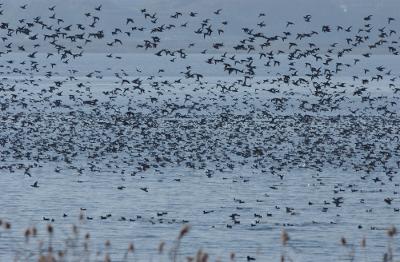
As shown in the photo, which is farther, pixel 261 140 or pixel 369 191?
pixel 261 140

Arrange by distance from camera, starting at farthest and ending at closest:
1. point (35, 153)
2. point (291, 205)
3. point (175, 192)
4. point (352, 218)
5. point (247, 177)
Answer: point (35, 153)
point (247, 177)
point (175, 192)
point (291, 205)
point (352, 218)

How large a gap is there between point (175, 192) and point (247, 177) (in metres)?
6.69

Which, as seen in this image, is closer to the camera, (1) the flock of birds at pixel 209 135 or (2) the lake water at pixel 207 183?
(2) the lake water at pixel 207 183

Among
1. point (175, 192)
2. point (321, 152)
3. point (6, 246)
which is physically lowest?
point (6, 246)

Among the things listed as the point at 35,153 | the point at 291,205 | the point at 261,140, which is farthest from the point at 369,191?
the point at 261,140

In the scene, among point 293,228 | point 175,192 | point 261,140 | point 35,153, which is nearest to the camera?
point 293,228

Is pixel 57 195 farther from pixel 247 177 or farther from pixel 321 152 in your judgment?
pixel 321 152

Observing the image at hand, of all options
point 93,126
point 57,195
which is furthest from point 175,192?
point 93,126

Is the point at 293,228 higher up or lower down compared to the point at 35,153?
lower down

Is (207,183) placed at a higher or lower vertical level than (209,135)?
lower

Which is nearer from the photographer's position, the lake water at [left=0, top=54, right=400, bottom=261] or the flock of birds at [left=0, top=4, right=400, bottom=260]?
the lake water at [left=0, top=54, right=400, bottom=261]

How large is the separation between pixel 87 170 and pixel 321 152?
611 inches

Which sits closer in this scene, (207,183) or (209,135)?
(207,183)

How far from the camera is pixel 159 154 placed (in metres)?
64.4
